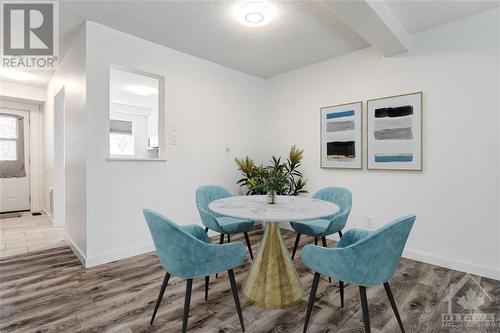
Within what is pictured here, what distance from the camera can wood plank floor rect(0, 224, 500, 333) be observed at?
1746mm

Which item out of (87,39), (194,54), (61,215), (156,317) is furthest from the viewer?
(61,215)

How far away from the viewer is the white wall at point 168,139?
277 cm

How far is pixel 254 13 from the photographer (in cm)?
246

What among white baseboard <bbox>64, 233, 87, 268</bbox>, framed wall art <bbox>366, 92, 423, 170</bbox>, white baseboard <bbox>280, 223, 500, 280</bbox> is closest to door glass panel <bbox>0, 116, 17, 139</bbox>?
white baseboard <bbox>64, 233, 87, 268</bbox>

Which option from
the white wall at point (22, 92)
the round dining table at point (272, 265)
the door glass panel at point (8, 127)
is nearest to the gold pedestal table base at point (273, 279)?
the round dining table at point (272, 265)

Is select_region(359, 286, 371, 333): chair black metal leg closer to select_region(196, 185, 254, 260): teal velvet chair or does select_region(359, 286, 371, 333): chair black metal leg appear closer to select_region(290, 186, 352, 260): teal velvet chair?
select_region(290, 186, 352, 260): teal velvet chair

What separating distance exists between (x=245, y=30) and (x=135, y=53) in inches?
52.0

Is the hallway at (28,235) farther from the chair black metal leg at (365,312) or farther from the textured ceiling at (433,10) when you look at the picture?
the textured ceiling at (433,10)

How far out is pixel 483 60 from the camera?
100.0 inches

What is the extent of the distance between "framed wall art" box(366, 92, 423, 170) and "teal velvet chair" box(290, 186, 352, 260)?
2.90 ft

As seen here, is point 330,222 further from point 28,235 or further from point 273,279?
point 28,235

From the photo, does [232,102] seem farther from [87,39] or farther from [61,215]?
[61,215]

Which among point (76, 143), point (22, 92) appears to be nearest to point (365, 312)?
point (76, 143)

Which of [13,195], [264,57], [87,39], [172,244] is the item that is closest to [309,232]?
[172,244]
